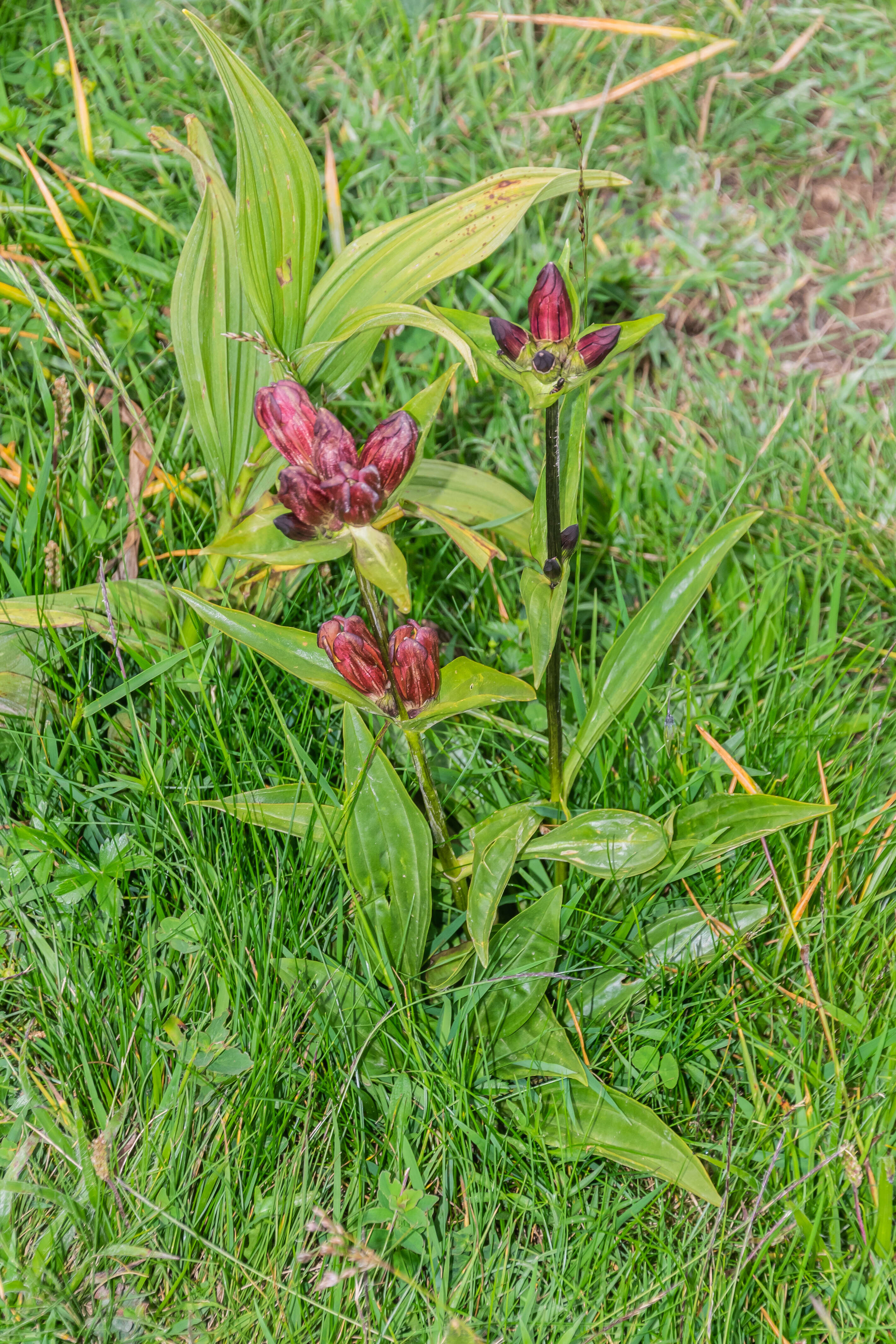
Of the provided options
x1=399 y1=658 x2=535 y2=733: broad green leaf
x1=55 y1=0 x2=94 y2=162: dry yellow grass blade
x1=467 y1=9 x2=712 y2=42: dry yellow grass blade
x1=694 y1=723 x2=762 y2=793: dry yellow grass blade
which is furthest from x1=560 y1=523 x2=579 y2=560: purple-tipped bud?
x1=467 y1=9 x2=712 y2=42: dry yellow grass blade

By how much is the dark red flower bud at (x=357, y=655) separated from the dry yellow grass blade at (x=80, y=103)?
6.45ft

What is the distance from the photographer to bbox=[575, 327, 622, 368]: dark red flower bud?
150 cm

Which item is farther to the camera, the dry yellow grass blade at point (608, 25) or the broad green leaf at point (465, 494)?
the dry yellow grass blade at point (608, 25)

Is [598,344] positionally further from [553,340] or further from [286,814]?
[286,814]

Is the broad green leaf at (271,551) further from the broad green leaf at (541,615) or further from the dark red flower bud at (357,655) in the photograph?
the broad green leaf at (541,615)

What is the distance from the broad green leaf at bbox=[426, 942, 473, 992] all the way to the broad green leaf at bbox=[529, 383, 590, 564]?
73cm

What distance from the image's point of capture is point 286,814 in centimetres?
183

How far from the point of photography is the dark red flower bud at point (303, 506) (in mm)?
1408

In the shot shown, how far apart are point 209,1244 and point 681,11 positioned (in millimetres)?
3701

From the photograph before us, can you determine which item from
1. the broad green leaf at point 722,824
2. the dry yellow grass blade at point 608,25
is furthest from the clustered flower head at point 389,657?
the dry yellow grass blade at point 608,25

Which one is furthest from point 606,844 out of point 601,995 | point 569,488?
point 569,488

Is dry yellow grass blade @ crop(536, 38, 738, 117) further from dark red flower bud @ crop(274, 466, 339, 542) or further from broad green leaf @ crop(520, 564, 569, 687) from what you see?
dark red flower bud @ crop(274, 466, 339, 542)

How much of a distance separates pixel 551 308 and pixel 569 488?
1.30 ft

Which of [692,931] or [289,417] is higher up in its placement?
[289,417]
